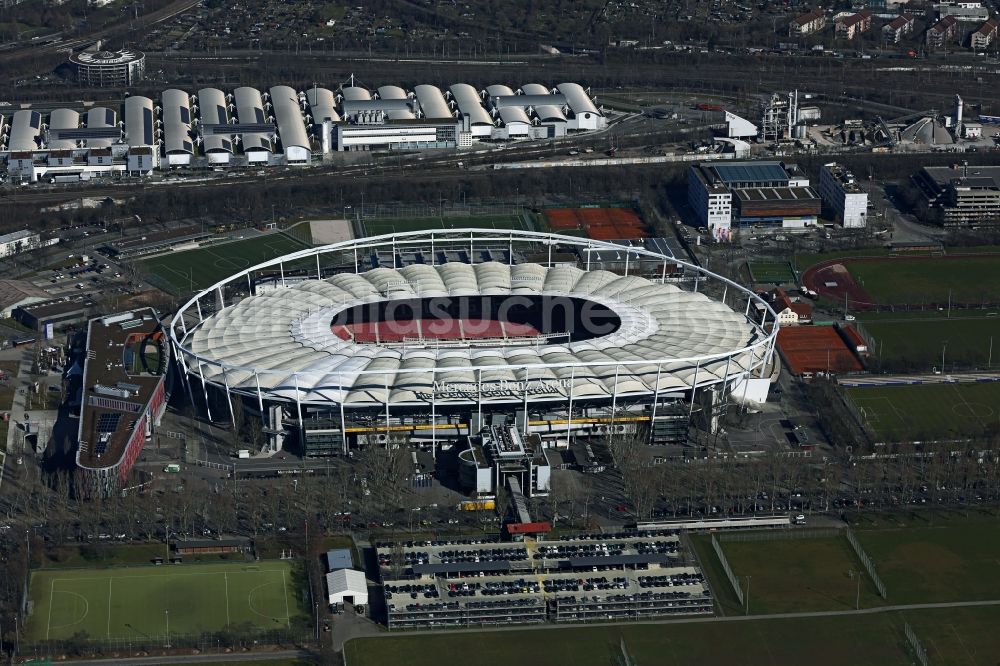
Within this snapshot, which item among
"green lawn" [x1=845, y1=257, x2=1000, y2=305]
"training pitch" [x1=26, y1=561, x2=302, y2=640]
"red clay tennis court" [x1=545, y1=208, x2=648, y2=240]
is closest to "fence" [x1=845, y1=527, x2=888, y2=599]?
"training pitch" [x1=26, y1=561, x2=302, y2=640]

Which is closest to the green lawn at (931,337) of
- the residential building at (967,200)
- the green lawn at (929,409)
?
→ the green lawn at (929,409)

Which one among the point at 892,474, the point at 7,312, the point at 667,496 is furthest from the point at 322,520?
the point at 7,312

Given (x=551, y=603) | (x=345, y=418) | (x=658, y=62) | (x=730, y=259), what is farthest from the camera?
(x=658, y=62)

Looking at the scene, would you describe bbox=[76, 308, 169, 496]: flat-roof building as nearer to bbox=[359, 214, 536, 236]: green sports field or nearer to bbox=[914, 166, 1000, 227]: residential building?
bbox=[359, 214, 536, 236]: green sports field

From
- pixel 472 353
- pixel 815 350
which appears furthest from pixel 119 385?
pixel 815 350

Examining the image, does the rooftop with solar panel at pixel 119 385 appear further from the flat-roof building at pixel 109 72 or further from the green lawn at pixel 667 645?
the flat-roof building at pixel 109 72

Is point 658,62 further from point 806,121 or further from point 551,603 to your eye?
point 551,603

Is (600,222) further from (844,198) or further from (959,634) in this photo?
(959,634)
